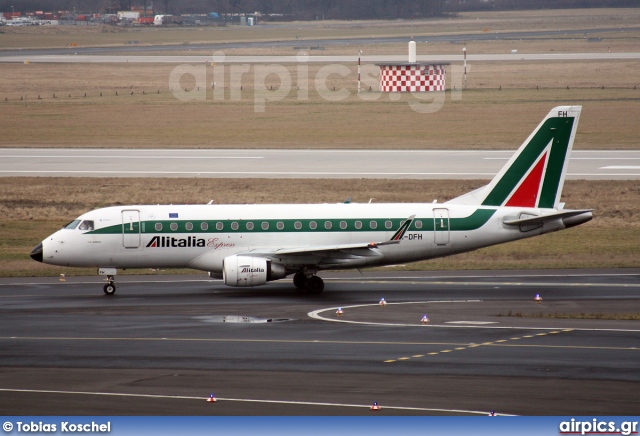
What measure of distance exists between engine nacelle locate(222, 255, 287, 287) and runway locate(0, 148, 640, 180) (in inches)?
1024

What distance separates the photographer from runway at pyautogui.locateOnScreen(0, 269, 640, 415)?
2191cm

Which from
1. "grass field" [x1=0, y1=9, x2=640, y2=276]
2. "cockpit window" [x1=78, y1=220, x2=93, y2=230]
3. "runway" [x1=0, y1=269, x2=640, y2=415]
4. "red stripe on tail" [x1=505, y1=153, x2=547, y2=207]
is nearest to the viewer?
"runway" [x1=0, y1=269, x2=640, y2=415]

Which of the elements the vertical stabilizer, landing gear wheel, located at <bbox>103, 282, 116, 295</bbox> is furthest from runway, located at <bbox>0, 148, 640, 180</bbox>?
landing gear wheel, located at <bbox>103, 282, 116, 295</bbox>

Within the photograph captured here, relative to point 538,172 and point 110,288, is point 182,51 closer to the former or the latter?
point 110,288

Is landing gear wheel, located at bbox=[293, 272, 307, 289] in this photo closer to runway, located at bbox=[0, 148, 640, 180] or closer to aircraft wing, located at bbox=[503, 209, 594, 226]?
aircraft wing, located at bbox=[503, 209, 594, 226]

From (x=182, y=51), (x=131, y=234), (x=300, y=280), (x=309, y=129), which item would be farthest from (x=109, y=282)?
(x=182, y=51)

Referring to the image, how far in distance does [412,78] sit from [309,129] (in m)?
23.7

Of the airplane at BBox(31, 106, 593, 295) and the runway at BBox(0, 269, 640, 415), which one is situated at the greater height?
the airplane at BBox(31, 106, 593, 295)

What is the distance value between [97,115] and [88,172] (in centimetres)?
3137

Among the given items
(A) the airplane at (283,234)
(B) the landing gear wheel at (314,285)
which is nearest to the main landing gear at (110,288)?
(A) the airplane at (283,234)

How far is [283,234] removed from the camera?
37.3 m

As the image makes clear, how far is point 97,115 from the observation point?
93938mm

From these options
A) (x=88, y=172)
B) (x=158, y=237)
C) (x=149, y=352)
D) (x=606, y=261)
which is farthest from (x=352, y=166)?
(x=149, y=352)

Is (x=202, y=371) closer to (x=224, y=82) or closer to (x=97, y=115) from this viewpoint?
(x=97, y=115)
